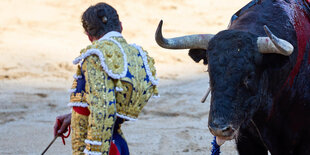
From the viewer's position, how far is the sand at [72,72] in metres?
5.54

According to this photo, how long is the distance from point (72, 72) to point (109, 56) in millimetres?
5072

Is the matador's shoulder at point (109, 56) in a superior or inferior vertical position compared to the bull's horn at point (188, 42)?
inferior

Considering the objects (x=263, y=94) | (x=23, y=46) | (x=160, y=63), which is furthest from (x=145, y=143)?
(x=23, y=46)

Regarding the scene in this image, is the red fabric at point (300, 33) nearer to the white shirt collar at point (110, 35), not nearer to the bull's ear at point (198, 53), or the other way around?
the bull's ear at point (198, 53)

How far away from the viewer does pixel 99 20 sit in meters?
3.23

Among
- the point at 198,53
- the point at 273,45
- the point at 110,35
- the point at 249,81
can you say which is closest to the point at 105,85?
the point at 110,35

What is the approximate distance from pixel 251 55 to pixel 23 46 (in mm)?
6445

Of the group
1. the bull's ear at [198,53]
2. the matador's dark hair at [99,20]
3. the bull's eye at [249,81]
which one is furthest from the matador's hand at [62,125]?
the bull's eye at [249,81]

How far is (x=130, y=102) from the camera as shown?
3275mm

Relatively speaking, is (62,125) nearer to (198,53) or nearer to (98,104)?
(98,104)

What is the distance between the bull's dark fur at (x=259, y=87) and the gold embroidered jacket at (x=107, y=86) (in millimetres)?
412

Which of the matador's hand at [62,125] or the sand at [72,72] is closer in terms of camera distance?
the matador's hand at [62,125]

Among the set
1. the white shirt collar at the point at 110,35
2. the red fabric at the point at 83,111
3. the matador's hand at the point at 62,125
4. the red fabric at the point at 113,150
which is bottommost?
the red fabric at the point at 113,150

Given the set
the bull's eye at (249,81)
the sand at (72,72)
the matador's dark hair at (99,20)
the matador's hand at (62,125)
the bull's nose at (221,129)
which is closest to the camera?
the bull's nose at (221,129)
